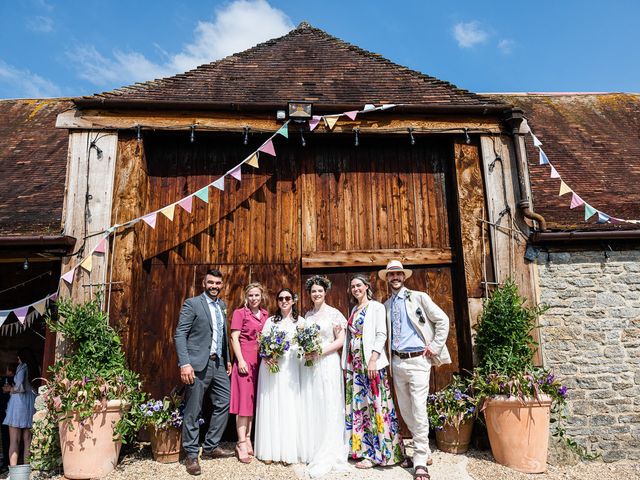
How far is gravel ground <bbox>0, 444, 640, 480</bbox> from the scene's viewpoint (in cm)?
418

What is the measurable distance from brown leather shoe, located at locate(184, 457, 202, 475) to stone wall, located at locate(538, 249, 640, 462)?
4187 millimetres

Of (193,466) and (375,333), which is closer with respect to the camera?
(193,466)

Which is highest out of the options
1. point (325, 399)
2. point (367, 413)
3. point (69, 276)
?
point (69, 276)

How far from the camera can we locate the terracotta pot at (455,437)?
4867 mm

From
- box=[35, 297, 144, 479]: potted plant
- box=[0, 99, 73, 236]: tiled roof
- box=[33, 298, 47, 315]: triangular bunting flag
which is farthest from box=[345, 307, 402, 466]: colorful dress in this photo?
box=[0, 99, 73, 236]: tiled roof

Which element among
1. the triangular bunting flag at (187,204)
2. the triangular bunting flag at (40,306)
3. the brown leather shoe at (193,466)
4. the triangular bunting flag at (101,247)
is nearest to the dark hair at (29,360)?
the triangular bunting flag at (40,306)

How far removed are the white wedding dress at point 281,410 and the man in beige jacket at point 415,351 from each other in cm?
97

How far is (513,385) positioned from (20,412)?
6443 millimetres

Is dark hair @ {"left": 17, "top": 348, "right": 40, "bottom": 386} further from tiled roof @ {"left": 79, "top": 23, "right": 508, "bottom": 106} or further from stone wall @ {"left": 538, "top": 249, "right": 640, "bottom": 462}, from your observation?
stone wall @ {"left": 538, "top": 249, "right": 640, "bottom": 462}

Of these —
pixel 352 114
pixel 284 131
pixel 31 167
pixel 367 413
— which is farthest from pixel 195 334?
pixel 31 167

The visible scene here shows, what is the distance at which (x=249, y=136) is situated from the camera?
19.5ft

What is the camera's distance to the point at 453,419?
484 centimetres

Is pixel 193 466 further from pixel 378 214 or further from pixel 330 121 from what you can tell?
pixel 330 121

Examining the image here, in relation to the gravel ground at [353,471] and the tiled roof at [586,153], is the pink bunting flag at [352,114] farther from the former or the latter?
the gravel ground at [353,471]
